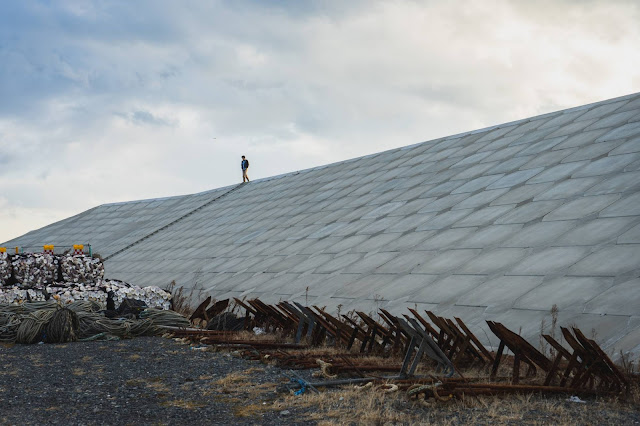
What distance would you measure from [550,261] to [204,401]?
6.45m

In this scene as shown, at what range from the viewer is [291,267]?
53.1 ft

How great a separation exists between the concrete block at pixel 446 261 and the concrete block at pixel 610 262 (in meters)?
2.33

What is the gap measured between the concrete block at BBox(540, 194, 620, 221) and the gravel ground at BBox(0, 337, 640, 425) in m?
6.46

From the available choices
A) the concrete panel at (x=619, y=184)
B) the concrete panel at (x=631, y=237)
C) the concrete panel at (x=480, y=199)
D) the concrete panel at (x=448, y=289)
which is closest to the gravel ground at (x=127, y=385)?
the concrete panel at (x=448, y=289)

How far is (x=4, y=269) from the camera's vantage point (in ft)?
47.9

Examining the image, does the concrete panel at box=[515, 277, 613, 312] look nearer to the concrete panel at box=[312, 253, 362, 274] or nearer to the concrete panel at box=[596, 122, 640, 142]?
the concrete panel at box=[312, 253, 362, 274]

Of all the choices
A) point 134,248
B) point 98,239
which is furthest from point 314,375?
point 98,239

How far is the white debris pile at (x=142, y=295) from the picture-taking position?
47.2ft

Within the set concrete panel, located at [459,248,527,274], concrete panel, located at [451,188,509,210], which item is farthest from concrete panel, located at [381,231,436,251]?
concrete panel, located at [459,248,527,274]

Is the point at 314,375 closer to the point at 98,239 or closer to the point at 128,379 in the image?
the point at 128,379

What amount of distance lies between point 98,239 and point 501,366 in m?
27.9

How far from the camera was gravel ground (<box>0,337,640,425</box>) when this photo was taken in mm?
6121

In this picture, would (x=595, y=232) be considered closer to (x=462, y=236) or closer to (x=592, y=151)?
(x=462, y=236)

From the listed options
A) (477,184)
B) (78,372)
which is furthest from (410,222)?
(78,372)
